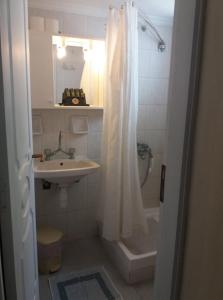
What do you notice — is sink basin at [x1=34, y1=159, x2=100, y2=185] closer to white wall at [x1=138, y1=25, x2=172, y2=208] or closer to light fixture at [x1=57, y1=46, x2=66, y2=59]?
white wall at [x1=138, y1=25, x2=172, y2=208]

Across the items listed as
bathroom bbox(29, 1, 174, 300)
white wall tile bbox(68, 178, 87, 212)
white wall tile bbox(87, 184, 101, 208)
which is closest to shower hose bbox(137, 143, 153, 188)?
bathroom bbox(29, 1, 174, 300)

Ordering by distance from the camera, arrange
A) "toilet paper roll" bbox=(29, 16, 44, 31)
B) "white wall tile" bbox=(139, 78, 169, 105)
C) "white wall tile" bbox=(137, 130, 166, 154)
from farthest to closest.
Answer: "white wall tile" bbox=(137, 130, 166, 154), "white wall tile" bbox=(139, 78, 169, 105), "toilet paper roll" bbox=(29, 16, 44, 31)

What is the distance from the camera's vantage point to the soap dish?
89.4 inches

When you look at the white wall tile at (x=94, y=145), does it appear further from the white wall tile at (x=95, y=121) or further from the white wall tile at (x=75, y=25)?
the white wall tile at (x=75, y=25)

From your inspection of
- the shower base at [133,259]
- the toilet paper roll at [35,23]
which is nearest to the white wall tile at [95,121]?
the toilet paper roll at [35,23]

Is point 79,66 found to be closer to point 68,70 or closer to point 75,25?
point 68,70

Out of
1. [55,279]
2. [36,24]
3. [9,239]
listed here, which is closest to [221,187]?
[9,239]

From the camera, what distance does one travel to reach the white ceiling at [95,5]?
199 centimetres

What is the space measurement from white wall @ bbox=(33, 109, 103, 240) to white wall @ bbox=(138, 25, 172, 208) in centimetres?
51

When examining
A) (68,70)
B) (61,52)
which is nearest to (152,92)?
(68,70)

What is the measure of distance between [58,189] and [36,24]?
4.88 feet

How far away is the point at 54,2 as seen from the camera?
2006 mm

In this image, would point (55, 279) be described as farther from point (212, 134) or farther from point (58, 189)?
point (212, 134)

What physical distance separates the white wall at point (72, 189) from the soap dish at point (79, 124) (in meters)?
0.04
